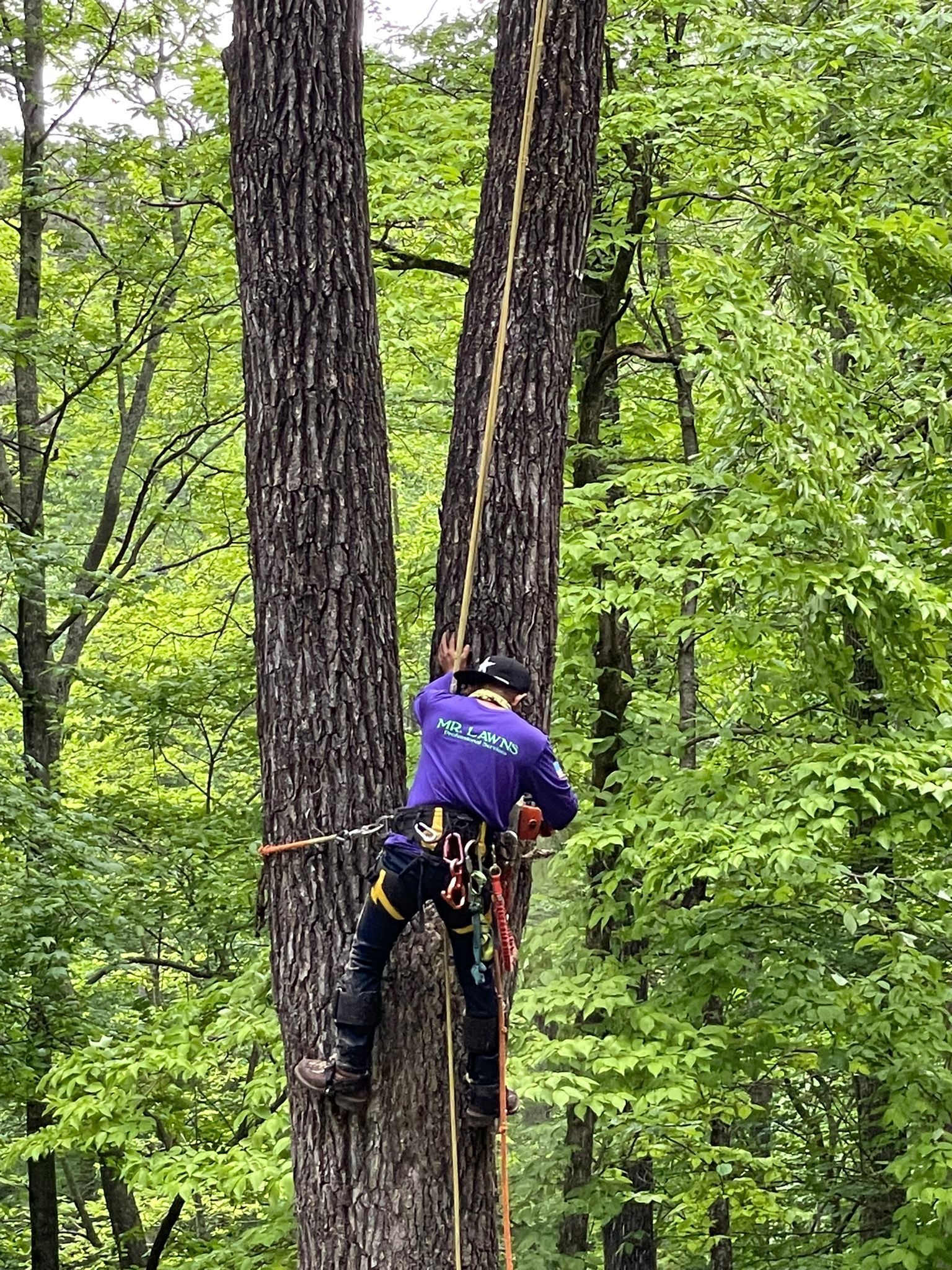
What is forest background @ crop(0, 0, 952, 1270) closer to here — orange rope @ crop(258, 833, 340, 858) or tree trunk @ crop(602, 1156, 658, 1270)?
tree trunk @ crop(602, 1156, 658, 1270)

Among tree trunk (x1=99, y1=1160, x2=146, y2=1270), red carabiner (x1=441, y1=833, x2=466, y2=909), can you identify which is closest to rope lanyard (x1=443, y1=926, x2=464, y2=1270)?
red carabiner (x1=441, y1=833, x2=466, y2=909)

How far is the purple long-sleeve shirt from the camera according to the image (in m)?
2.55

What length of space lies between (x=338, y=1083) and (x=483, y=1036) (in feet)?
1.11

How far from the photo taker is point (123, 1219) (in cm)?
867

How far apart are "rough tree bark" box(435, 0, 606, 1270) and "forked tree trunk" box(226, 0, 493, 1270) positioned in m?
0.21

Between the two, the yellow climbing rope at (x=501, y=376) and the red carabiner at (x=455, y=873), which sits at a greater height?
the yellow climbing rope at (x=501, y=376)

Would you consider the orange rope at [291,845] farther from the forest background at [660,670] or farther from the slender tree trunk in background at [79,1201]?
the slender tree trunk in background at [79,1201]

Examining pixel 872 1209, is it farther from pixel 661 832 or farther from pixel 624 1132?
pixel 661 832

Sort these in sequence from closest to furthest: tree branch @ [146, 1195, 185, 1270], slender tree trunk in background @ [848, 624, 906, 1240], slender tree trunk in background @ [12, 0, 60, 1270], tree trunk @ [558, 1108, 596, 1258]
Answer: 1. slender tree trunk in background @ [848, 624, 906, 1240]
2. tree trunk @ [558, 1108, 596, 1258]
3. tree branch @ [146, 1195, 185, 1270]
4. slender tree trunk in background @ [12, 0, 60, 1270]

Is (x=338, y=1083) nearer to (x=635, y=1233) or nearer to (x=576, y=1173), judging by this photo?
(x=576, y=1173)

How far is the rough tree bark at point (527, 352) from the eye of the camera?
260cm

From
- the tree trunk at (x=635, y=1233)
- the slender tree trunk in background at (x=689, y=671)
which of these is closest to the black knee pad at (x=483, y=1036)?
the slender tree trunk in background at (x=689, y=671)

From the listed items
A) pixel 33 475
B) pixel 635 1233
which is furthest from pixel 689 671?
pixel 33 475

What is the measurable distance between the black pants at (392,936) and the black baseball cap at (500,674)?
408 mm
